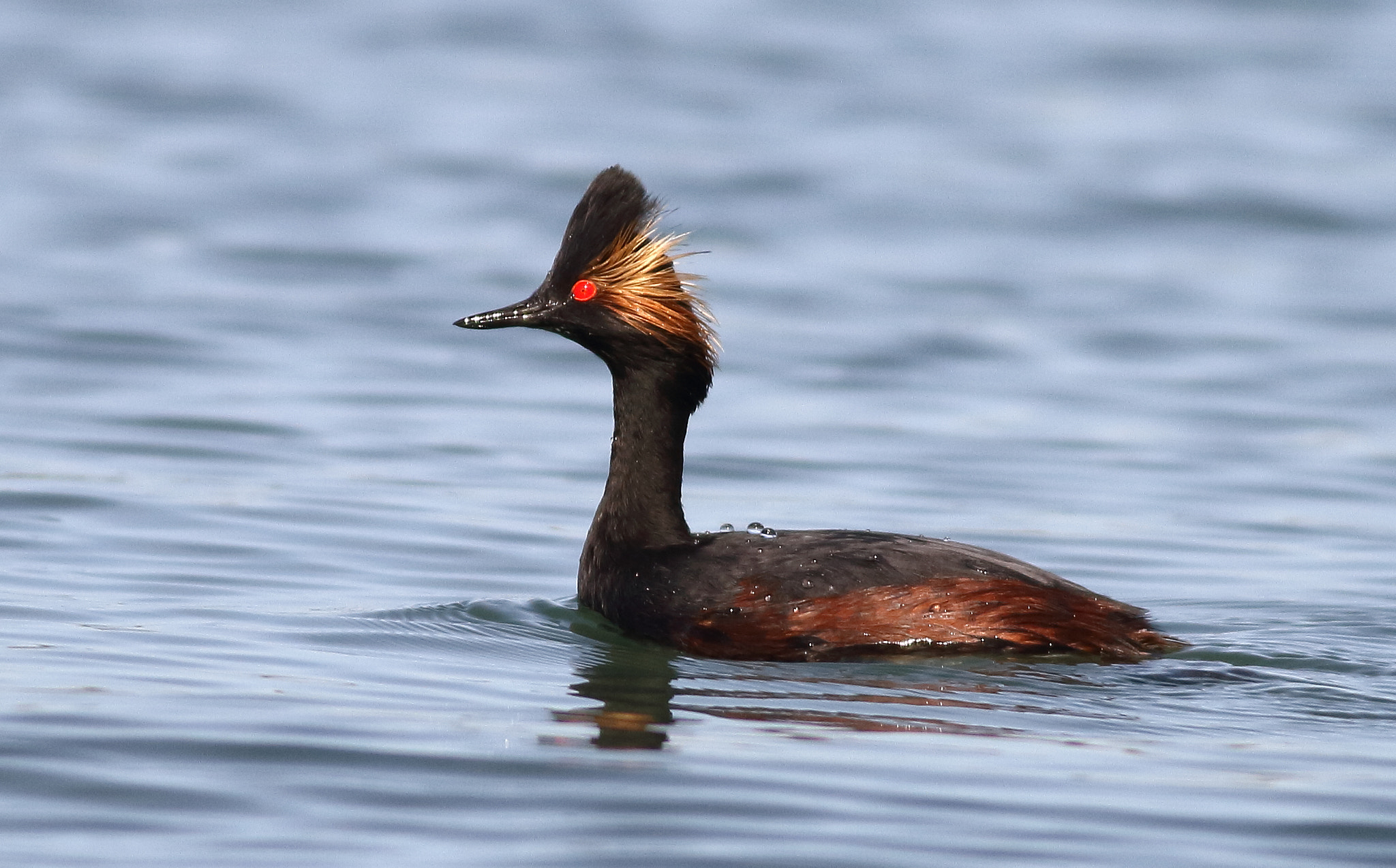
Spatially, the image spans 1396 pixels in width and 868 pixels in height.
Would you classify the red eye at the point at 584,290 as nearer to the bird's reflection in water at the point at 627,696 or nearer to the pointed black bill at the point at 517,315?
the pointed black bill at the point at 517,315

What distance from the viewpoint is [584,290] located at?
29.6 ft

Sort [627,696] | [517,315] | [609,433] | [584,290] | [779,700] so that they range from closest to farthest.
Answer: [779,700]
[627,696]
[584,290]
[517,315]
[609,433]

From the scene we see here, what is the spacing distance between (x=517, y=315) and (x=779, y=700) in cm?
245

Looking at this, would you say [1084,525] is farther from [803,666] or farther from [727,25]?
[727,25]

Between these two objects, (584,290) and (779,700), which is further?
(584,290)

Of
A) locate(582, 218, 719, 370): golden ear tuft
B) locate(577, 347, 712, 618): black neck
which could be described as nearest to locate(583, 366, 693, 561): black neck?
locate(577, 347, 712, 618): black neck

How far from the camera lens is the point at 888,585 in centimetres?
829

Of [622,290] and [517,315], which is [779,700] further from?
[517,315]

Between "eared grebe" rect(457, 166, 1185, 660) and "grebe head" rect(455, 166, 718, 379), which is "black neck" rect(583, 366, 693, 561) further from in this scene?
"grebe head" rect(455, 166, 718, 379)

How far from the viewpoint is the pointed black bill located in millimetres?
9102

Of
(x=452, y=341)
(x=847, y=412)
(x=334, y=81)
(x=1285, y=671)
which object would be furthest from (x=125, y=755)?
(x=334, y=81)

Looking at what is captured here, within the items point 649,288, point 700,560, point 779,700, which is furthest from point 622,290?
point 779,700

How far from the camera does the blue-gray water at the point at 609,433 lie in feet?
20.7

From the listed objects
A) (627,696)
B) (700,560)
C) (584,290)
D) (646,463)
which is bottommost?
(627,696)
